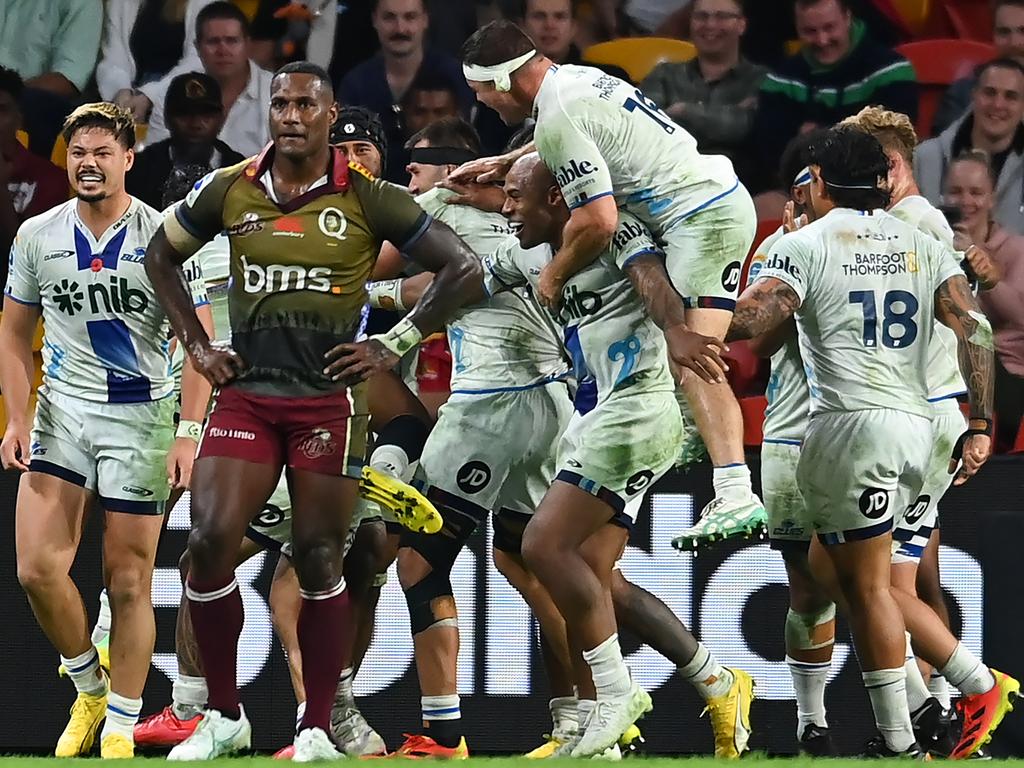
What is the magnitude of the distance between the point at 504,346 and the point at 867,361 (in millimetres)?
1605

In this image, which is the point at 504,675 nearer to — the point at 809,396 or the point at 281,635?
the point at 281,635

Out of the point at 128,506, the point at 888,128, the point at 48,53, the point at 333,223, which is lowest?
the point at 128,506

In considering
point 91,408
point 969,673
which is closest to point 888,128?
point 969,673

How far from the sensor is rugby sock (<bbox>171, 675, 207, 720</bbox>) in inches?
293

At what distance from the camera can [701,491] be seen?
8.07 meters

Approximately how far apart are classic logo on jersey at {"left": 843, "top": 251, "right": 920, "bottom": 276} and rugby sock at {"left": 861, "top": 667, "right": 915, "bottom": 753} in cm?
138

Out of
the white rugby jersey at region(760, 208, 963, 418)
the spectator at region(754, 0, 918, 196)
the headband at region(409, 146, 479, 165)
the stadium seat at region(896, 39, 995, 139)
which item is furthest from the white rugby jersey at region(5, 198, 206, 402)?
the stadium seat at region(896, 39, 995, 139)

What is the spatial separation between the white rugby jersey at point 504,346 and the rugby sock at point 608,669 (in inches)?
59.3

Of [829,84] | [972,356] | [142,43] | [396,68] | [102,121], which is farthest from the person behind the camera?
[142,43]

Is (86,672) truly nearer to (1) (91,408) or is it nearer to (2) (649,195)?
(1) (91,408)

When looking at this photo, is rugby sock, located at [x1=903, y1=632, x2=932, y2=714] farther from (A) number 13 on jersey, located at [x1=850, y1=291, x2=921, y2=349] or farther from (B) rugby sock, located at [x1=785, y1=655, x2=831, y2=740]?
(A) number 13 on jersey, located at [x1=850, y1=291, x2=921, y2=349]

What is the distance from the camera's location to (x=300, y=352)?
608 centimetres

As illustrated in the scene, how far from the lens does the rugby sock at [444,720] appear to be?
23.9 ft

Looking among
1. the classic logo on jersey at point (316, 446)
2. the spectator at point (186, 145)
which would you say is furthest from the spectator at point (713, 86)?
the classic logo on jersey at point (316, 446)
